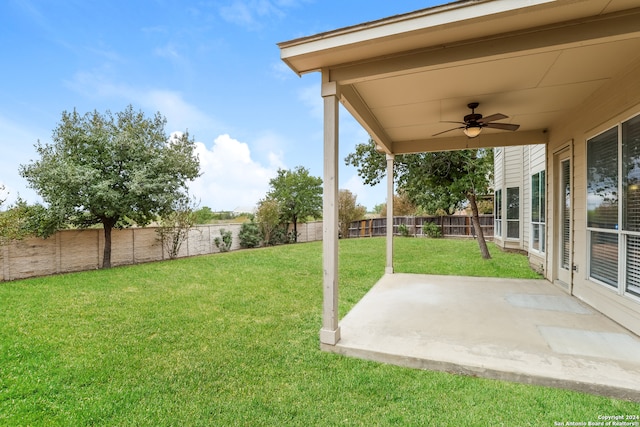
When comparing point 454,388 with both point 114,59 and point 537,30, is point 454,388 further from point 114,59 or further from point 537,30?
point 114,59

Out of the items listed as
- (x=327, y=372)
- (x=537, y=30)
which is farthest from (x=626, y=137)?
(x=327, y=372)

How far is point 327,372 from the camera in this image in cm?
258

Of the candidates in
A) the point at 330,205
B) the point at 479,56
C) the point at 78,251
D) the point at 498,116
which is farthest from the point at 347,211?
the point at 479,56

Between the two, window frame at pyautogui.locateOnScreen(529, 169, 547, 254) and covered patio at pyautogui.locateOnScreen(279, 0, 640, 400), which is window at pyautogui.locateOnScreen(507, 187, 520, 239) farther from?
covered patio at pyautogui.locateOnScreen(279, 0, 640, 400)

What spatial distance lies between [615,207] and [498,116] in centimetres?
169

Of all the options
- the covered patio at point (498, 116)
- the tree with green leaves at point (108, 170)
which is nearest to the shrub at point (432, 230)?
the covered patio at point (498, 116)

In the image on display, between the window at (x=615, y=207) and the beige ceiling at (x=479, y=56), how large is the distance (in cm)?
74

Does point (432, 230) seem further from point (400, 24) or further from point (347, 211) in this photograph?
point (400, 24)

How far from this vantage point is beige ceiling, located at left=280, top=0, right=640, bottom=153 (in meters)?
2.19

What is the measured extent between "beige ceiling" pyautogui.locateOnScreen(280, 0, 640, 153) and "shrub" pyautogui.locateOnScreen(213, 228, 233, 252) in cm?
983

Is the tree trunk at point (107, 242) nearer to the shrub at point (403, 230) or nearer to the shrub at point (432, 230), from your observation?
the shrub at point (403, 230)

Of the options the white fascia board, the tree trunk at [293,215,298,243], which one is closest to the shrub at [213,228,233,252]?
the tree trunk at [293,215,298,243]

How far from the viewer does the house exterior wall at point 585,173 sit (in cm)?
321

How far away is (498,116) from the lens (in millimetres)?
3855
